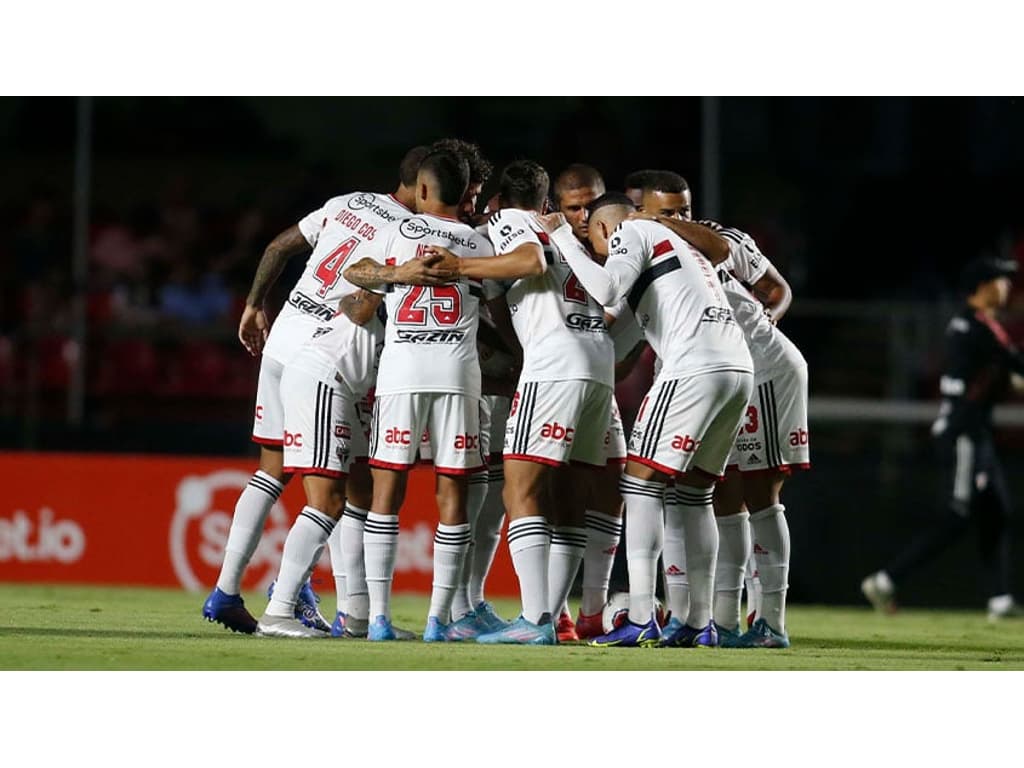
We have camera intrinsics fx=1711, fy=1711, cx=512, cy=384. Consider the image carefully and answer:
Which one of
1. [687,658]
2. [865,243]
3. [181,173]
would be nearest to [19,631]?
[687,658]

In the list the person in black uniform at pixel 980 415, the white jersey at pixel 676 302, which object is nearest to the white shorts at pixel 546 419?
the white jersey at pixel 676 302

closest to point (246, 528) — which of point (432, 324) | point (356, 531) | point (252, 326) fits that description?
point (356, 531)

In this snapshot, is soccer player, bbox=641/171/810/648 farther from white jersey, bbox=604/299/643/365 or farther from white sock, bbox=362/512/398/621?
white sock, bbox=362/512/398/621

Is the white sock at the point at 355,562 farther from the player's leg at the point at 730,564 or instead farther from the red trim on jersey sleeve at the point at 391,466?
the player's leg at the point at 730,564

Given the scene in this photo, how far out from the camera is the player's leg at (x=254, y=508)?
24.6 ft

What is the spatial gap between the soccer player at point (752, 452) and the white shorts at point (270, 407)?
180 centimetres

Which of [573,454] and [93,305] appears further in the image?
[93,305]

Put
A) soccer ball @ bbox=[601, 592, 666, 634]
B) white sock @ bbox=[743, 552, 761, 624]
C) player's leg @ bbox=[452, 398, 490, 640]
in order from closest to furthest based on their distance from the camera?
player's leg @ bbox=[452, 398, 490, 640], soccer ball @ bbox=[601, 592, 666, 634], white sock @ bbox=[743, 552, 761, 624]

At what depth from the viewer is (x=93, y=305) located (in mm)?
14453

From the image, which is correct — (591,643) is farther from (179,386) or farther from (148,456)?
(179,386)

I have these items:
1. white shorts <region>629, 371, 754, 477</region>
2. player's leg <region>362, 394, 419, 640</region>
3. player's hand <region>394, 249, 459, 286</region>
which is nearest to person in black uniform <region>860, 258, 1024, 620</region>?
white shorts <region>629, 371, 754, 477</region>

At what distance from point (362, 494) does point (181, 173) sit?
9154 millimetres

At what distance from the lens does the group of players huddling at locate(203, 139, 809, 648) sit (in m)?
7.02

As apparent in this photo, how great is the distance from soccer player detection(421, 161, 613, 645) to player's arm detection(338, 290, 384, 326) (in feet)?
1.77
